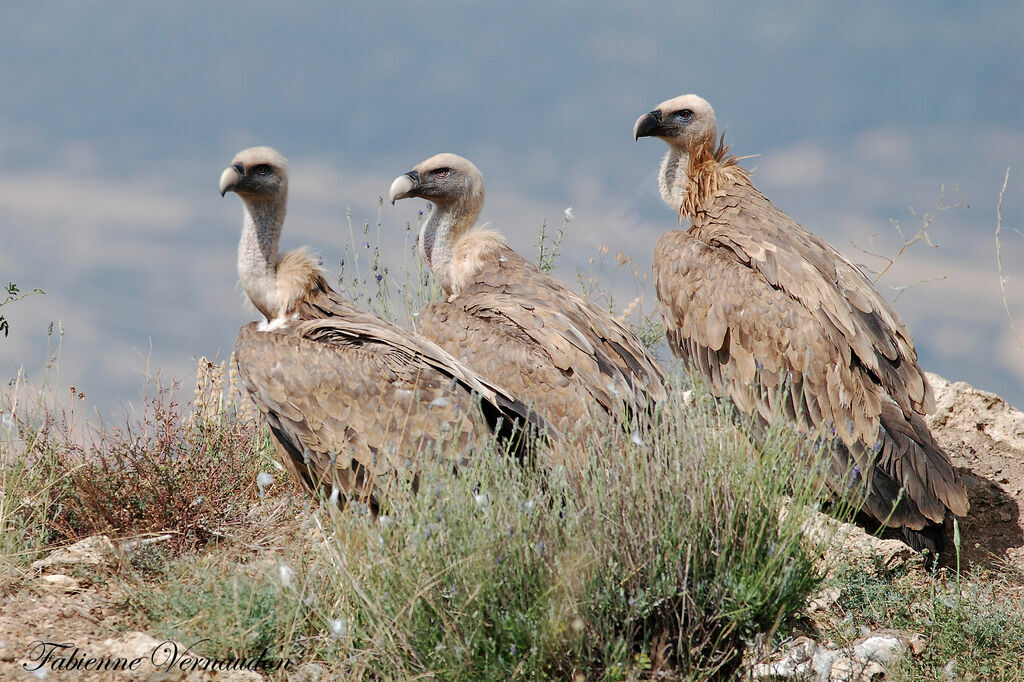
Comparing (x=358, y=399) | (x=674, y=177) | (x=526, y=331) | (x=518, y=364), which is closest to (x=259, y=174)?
(x=358, y=399)

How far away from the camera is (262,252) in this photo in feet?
23.7

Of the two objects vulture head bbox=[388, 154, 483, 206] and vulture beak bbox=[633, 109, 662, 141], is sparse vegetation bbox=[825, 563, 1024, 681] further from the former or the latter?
vulture head bbox=[388, 154, 483, 206]

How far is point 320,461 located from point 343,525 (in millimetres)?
983

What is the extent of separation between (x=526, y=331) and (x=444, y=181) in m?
2.09

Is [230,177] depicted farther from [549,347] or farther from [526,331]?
[549,347]

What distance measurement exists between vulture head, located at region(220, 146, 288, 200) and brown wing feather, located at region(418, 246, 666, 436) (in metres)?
1.46

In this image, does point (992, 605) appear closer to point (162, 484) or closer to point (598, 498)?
point (598, 498)

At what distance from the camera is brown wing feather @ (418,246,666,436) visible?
655cm

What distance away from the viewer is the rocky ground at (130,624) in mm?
4863

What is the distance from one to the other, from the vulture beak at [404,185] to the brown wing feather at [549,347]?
119 centimetres

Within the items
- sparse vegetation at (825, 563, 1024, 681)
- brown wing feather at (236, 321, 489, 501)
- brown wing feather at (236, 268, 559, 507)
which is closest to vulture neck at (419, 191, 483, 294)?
brown wing feather at (236, 268, 559, 507)

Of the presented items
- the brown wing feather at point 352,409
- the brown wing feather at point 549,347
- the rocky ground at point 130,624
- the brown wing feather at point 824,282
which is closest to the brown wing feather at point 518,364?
the brown wing feather at point 549,347

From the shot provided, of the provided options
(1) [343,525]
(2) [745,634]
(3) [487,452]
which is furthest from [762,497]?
(1) [343,525]

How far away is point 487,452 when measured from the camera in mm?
5035
